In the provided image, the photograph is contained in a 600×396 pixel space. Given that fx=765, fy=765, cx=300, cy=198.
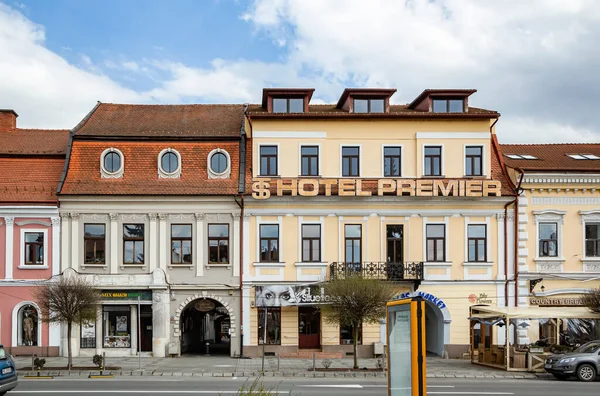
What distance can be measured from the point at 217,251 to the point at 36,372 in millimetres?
9926

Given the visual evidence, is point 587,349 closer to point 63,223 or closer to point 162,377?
point 162,377

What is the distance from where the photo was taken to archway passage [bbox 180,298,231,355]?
35013mm

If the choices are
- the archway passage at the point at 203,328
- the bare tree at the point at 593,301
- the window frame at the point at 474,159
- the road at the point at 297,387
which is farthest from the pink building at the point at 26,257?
the bare tree at the point at 593,301

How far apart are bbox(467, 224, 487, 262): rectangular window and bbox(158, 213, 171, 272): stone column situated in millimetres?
13705

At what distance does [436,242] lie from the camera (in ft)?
115

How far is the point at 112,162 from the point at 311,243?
32.1ft

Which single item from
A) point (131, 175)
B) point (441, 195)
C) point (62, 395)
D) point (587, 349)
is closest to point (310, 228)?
point (441, 195)

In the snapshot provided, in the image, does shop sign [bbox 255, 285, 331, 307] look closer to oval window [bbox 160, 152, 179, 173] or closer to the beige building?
the beige building

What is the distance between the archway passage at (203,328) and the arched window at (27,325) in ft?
21.2

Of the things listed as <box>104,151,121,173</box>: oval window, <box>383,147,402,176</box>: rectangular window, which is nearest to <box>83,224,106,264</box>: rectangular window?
<box>104,151,121,173</box>: oval window

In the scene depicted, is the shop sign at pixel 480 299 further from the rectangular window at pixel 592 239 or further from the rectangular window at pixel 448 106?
the rectangular window at pixel 448 106

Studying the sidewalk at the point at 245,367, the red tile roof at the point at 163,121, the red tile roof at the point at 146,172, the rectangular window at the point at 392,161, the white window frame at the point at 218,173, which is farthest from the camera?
the red tile roof at the point at 163,121

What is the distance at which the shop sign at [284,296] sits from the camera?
1330 inches

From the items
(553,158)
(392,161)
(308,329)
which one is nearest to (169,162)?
(308,329)
